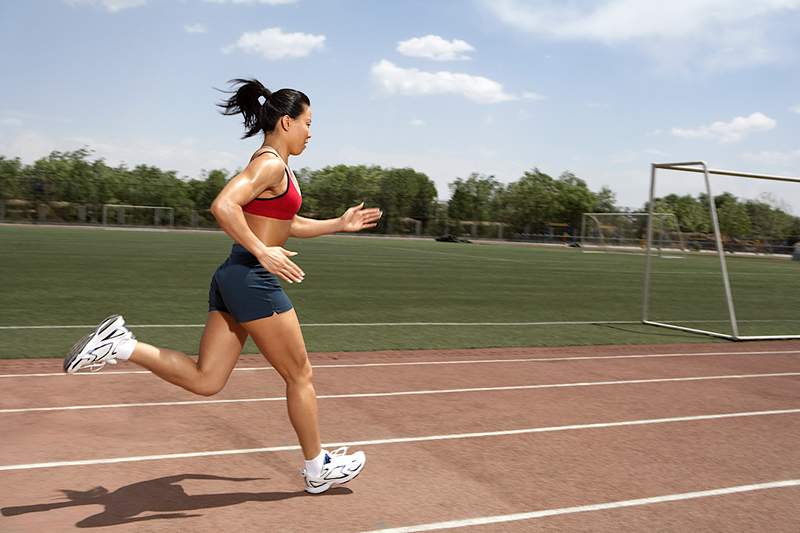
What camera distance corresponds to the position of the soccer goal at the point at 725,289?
1241 centimetres

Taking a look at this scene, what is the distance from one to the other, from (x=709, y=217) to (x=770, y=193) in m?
1.97

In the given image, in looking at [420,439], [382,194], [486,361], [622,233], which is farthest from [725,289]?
[382,194]

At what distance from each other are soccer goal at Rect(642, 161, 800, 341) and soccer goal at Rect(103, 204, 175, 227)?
57692mm

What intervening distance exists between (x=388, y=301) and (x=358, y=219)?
10904mm

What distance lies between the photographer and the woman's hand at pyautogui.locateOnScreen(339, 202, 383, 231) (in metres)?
4.75

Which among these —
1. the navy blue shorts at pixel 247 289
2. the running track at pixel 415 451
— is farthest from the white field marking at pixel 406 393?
the navy blue shorts at pixel 247 289

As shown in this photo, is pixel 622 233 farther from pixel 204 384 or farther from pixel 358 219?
pixel 204 384

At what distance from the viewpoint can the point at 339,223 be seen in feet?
15.6

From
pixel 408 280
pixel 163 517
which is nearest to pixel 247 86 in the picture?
pixel 163 517

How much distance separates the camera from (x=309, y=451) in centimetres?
439

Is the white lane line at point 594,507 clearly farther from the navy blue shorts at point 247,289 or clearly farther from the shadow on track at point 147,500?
the navy blue shorts at point 247,289

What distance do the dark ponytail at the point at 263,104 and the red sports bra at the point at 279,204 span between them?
0.28 m

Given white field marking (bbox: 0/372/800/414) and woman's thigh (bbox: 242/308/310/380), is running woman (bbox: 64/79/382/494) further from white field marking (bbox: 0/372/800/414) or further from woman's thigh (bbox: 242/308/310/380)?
white field marking (bbox: 0/372/800/414)

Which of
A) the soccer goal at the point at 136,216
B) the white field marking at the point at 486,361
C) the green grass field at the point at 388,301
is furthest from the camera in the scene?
the soccer goal at the point at 136,216
